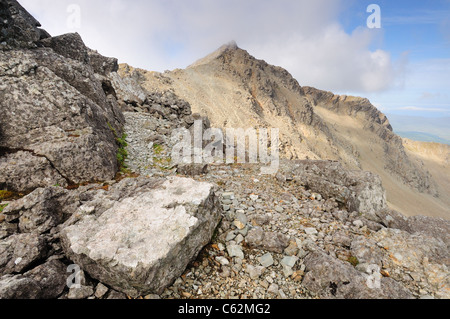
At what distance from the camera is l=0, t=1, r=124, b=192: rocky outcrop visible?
23.8ft

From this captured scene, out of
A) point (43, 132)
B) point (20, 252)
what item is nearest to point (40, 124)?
point (43, 132)

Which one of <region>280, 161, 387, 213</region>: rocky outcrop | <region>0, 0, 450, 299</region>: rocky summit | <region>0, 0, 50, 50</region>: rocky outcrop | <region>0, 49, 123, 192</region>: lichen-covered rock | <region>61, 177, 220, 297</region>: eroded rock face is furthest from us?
<region>280, 161, 387, 213</region>: rocky outcrop

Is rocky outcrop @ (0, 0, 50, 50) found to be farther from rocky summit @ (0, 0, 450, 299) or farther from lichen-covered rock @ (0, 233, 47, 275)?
lichen-covered rock @ (0, 233, 47, 275)

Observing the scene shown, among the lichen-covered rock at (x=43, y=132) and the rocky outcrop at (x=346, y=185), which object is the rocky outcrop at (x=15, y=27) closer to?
the lichen-covered rock at (x=43, y=132)

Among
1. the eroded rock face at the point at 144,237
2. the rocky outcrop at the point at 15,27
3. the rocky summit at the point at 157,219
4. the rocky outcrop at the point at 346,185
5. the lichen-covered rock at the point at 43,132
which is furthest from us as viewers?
the rocky outcrop at the point at 346,185

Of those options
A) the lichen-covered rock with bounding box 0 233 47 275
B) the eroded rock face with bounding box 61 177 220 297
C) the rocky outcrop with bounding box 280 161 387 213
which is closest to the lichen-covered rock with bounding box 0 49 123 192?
the lichen-covered rock with bounding box 0 233 47 275

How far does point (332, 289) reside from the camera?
4.77 metres

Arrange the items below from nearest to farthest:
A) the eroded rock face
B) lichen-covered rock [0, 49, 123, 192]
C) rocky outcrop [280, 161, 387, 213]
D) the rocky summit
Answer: the eroded rock face < the rocky summit < lichen-covered rock [0, 49, 123, 192] < rocky outcrop [280, 161, 387, 213]

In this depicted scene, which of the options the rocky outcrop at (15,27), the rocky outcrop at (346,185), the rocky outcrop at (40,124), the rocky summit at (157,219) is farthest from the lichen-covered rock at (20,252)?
the rocky outcrop at (346,185)

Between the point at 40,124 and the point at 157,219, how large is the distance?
698cm

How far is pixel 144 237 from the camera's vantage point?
15.1 feet

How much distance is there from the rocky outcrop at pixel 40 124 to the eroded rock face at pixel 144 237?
3.73 m

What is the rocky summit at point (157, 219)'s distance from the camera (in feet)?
14.1

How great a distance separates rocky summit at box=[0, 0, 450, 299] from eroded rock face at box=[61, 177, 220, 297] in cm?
3
